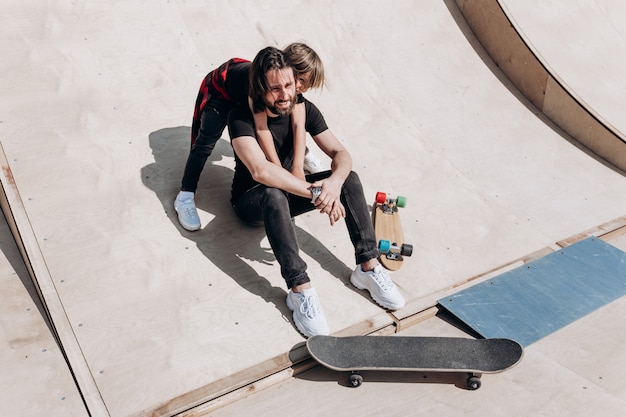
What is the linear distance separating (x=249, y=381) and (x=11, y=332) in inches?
61.1

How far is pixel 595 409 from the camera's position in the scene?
135 inches

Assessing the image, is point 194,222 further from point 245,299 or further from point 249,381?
point 249,381

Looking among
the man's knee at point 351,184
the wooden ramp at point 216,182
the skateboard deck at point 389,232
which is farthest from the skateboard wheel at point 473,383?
the man's knee at point 351,184

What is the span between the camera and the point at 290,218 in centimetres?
382

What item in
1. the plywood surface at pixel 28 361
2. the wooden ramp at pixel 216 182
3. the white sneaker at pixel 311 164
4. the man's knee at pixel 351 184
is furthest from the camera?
the white sneaker at pixel 311 164

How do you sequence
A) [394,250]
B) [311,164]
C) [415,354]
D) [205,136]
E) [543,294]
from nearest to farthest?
[415,354], [205,136], [543,294], [394,250], [311,164]

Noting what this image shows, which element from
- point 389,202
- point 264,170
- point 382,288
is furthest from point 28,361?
point 389,202

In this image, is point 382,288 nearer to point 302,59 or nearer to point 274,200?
point 274,200

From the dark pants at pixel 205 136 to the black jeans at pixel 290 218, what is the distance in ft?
1.30

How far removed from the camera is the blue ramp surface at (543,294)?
4121mm

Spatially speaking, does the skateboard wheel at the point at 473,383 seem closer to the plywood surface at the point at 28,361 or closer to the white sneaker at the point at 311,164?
the white sneaker at the point at 311,164

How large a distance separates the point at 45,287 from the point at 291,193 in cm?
174

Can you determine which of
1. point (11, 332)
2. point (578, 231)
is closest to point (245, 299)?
point (11, 332)

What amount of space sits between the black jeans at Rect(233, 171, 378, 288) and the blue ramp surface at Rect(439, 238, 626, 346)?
83 centimetres
